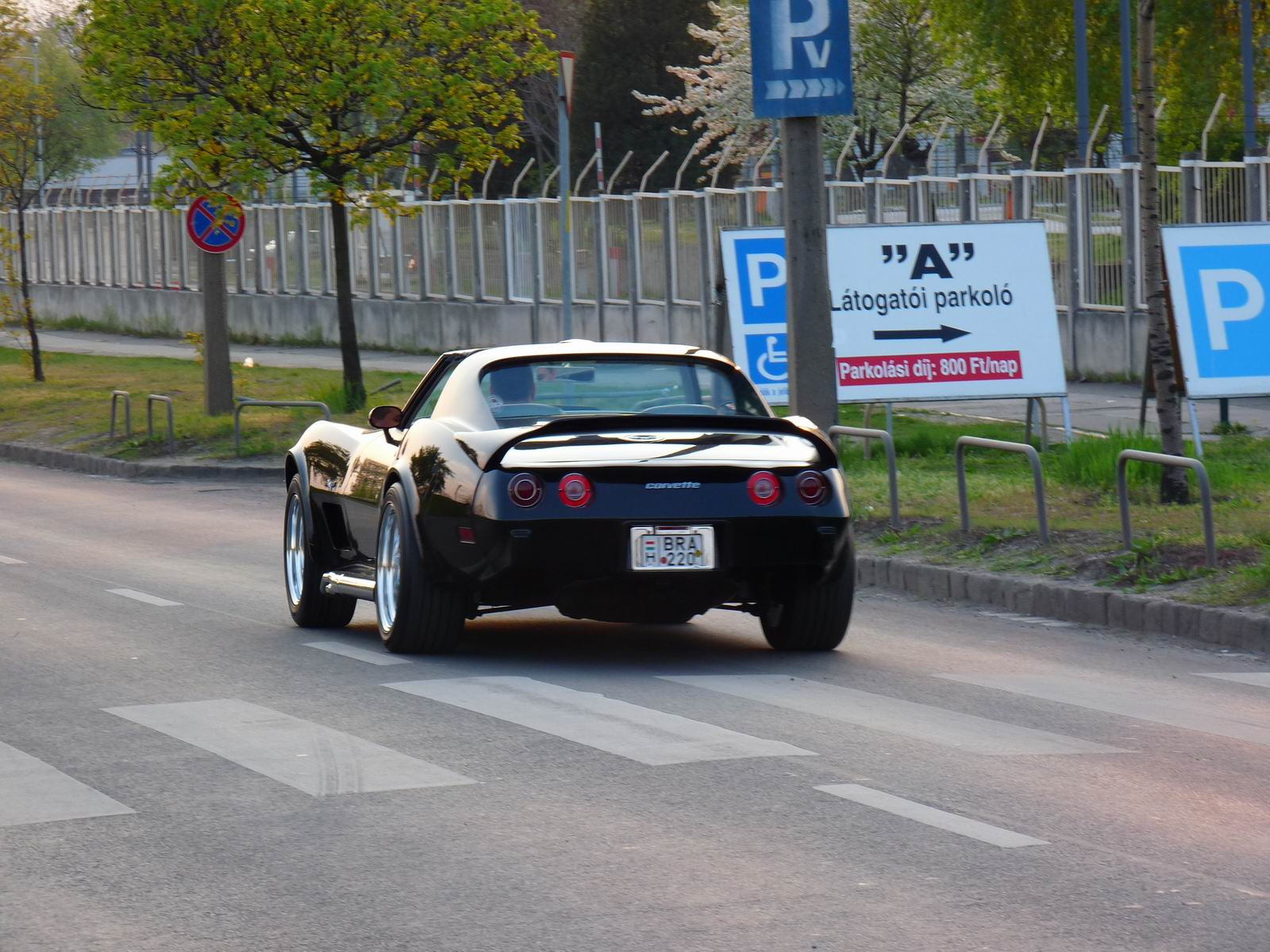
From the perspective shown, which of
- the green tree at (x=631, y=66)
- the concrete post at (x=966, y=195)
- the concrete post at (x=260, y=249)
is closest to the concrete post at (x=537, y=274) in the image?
the concrete post at (x=966, y=195)

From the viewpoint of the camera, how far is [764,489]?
9734 mm

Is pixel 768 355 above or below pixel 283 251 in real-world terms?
below

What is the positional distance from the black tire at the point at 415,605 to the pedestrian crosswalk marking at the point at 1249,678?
3.26 metres

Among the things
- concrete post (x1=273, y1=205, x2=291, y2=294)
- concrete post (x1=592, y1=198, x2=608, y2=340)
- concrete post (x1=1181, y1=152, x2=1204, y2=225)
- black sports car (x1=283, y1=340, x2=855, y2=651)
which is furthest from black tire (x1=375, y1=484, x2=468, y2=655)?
concrete post (x1=273, y1=205, x2=291, y2=294)

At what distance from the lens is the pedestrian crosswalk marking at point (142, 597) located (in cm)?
1284

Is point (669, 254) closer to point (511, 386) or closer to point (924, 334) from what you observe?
point (924, 334)

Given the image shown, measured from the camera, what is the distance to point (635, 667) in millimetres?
9930

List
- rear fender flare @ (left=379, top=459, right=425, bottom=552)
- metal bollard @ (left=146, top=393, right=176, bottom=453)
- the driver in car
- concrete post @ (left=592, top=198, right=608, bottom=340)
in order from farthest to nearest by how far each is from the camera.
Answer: concrete post @ (left=592, top=198, right=608, bottom=340)
metal bollard @ (left=146, top=393, right=176, bottom=453)
the driver in car
rear fender flare @ (left=379, top=459, right=425, bottom=552)

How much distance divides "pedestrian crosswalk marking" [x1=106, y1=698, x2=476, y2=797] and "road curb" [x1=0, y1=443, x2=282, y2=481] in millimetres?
13837

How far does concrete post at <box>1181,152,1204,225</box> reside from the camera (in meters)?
27.6

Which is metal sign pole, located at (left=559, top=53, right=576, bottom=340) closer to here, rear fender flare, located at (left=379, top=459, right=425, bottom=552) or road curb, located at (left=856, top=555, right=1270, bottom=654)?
road curb, located at (left=856, top=555, right=1270, bottom=654)

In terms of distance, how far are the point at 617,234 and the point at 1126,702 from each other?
29416mm

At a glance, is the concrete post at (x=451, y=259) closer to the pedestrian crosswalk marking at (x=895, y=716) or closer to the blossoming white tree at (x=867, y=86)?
the blossoming white tree at (x=867, y=86)

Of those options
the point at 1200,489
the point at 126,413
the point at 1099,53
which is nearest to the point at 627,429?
the point at 1200,489
